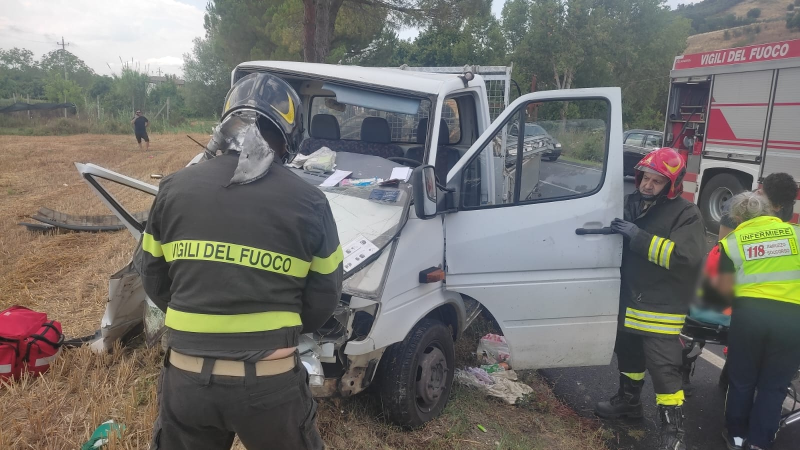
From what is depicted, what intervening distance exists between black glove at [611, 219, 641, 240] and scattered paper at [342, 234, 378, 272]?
4.93 feet

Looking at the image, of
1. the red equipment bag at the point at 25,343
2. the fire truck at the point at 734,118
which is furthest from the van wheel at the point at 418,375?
the fire truck at the point at 734,118

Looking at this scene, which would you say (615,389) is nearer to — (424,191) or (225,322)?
(424,191)

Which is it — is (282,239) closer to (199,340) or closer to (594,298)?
(199,340)

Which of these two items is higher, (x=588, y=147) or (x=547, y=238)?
(x=588, y=147)

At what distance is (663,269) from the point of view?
331cm

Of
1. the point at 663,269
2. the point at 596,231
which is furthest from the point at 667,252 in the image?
the point at 596,231

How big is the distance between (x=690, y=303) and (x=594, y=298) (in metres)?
0.57

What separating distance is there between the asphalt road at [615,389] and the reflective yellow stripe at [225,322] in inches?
89.2

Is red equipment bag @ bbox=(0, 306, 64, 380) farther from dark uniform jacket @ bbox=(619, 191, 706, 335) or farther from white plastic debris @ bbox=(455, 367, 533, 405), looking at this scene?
dark uniform jacket @ bbox=(619, 191, 706, 335)

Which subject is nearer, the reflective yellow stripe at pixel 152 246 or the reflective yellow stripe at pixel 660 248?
the reflective yellow stripe at pixel 152 246

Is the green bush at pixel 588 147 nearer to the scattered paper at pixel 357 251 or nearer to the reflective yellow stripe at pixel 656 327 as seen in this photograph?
the reflective yellow stripe at pixel 656 327

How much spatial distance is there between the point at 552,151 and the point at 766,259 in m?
1.37

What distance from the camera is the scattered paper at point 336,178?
3.59m

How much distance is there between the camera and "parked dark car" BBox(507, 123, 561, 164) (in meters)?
3.45
